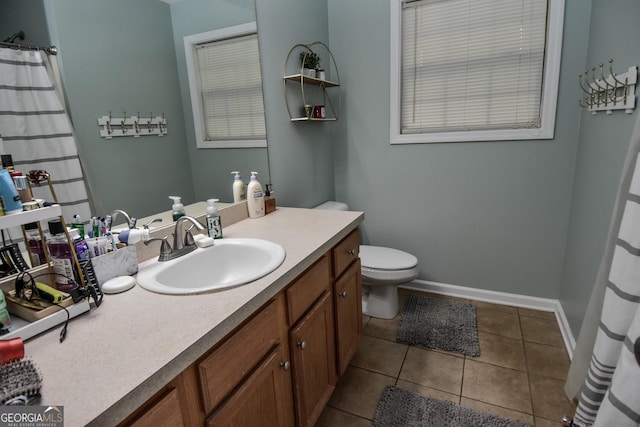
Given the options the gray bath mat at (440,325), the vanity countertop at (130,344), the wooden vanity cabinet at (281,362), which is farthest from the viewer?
the gray bath mat at (440,325)

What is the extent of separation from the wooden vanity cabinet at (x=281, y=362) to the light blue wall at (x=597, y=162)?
116 cm

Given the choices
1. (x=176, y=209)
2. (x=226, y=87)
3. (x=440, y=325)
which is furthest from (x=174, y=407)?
(x=440, y=325)

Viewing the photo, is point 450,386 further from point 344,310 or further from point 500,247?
point 500,247

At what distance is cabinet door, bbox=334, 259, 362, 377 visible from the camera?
164 cm

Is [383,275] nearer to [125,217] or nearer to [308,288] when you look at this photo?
[308,288]

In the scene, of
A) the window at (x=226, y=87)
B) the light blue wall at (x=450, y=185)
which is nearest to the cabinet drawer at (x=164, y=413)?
the window at (x=226, y=87)

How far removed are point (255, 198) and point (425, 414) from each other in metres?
1.31

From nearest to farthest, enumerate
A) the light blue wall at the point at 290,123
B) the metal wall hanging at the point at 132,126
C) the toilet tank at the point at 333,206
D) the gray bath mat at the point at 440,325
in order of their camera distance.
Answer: the metal wall hanging at the point at 132,126 → the light blue wall at the point at 290,123 → the gray bath mat at the point at 440,325 → the toilet tank at the point at 333,206

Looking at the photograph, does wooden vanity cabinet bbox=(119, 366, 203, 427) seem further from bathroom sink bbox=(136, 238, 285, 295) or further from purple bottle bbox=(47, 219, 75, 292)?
purple bottle bbox=(47, 219, 75, 292)

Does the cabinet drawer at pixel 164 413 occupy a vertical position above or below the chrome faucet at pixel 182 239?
below

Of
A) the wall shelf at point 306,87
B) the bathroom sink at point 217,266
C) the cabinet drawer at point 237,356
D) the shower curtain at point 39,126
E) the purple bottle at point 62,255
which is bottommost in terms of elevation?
the cabinet drawer at point 237,356

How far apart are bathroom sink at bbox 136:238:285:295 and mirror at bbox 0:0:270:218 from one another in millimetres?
261

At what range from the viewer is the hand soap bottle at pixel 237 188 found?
179 centimetres

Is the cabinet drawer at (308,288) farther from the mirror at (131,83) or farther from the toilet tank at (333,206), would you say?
the toilet tank at (333,206)
